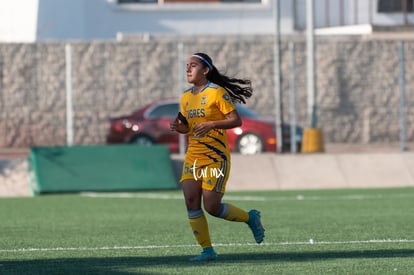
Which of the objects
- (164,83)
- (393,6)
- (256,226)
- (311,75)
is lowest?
(256,226)

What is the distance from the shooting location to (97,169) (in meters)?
22.9

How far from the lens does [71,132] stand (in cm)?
2477

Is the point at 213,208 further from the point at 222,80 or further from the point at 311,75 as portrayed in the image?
the point at 311,75

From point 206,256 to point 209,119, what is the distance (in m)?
1.19

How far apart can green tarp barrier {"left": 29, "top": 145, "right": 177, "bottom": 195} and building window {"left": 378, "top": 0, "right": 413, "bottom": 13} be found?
74.9 feet

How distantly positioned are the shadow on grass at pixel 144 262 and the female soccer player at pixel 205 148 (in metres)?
0.30

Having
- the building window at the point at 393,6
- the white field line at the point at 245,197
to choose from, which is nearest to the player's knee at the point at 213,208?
the white field line at the point at 245,197

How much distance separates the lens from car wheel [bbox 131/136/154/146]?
1117 inches

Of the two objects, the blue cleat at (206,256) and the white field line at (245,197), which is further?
the white field line at (245,197)

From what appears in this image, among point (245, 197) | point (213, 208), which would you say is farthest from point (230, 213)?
point (245, 197)

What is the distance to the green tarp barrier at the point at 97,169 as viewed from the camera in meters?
22.6

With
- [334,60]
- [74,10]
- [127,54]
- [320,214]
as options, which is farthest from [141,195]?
[74,10]

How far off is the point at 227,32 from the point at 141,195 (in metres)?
22.2

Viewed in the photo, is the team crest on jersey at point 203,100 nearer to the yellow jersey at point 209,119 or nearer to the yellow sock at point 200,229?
the yellow jersey at point 209,119
